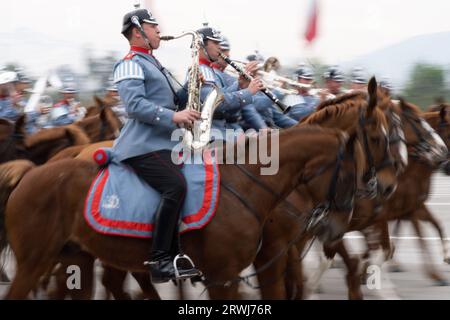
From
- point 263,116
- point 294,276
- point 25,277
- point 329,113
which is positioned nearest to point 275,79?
point 263,116

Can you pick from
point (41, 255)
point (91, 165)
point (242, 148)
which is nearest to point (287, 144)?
point (242, 148)

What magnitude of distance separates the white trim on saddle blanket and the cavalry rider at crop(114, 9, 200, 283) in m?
0.08

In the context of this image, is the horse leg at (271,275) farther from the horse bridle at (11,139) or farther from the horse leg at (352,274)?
the horse bridle at (11,139)

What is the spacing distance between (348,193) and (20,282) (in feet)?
8.57

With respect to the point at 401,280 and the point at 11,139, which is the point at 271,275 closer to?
the point at 401,280

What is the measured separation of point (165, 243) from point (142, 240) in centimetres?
26

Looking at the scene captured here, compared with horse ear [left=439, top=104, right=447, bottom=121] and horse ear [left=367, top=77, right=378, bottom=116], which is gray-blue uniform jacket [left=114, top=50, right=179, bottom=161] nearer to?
horse ear [left=367, top=77, right=378, bottom=116]

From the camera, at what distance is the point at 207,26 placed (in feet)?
30.0

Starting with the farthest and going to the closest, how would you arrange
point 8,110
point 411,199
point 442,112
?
point 8,110 → point 442,112 → point 411,199

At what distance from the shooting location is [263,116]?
33.1 feet

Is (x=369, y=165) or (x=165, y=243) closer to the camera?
(x=165, y=243)

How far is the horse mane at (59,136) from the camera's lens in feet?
32.9

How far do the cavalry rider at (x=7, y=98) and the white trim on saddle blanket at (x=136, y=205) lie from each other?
5458mm

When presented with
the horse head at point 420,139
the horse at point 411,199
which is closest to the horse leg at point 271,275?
the horse at point 411,199
